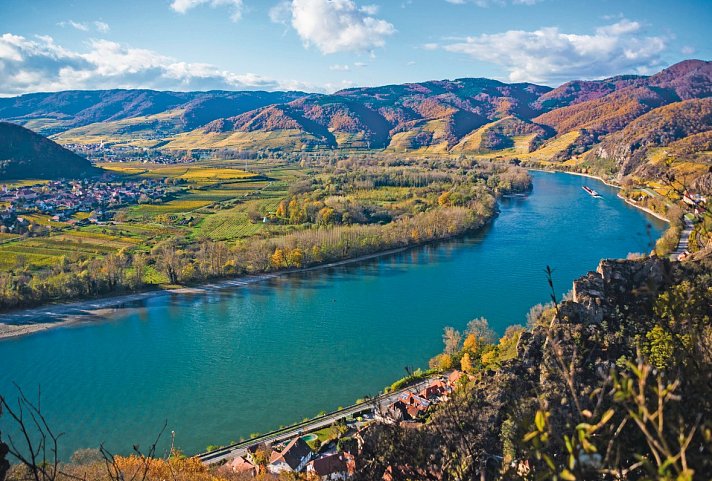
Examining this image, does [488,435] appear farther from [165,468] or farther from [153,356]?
[153,356]

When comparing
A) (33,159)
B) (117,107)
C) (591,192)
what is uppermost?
(117,107)

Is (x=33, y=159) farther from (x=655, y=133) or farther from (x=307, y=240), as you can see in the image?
(x=655, y=133)

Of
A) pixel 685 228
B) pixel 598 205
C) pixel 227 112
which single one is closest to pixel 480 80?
pixel 227 112

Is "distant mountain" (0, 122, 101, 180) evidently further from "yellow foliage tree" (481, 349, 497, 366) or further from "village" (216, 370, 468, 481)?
"yellow foliage tree" (481, 349, 497, 366)

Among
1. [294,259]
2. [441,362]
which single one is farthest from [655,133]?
[441,362]

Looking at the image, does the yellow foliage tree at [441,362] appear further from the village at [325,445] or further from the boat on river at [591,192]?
the boat on river at [591,192]

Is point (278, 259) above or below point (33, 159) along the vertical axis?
below
